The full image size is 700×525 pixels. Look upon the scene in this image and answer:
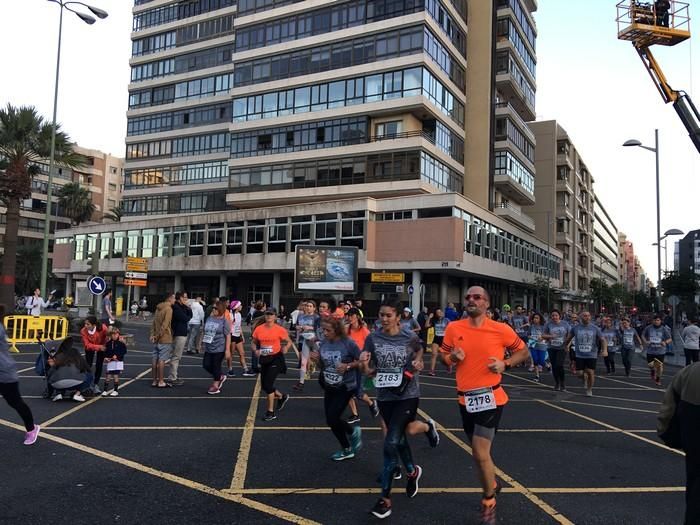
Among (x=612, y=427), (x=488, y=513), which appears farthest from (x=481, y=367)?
(x=612, y=427)

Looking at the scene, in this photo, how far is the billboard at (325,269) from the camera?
33.0 m

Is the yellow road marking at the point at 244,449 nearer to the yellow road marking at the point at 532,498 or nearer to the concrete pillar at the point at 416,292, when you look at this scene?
the yellow road marking at the point at 532,498

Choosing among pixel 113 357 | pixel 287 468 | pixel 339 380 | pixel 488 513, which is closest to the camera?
pixel 488 513

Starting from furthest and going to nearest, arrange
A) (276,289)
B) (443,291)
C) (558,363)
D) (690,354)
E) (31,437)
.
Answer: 1. (276,289)
2. (443,291)
3. (690,354)
4. (558,363)
5. (31,437)

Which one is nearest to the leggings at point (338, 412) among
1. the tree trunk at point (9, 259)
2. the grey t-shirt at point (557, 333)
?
the grey t-shirt at point (557, 333)

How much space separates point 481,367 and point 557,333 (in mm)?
8518

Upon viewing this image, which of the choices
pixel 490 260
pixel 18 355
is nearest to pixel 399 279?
pixel 490 260

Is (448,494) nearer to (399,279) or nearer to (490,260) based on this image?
(399,279)

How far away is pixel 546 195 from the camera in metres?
59.8

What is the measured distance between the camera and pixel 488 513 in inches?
169

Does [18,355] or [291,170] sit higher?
[291,170]

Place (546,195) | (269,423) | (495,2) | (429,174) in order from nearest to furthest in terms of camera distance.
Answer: (269,423)
(429,174)
(495,2)
(546,195)

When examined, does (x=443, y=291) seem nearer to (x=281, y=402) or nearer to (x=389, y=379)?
(x=281, y=402)

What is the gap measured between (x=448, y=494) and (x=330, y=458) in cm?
157
